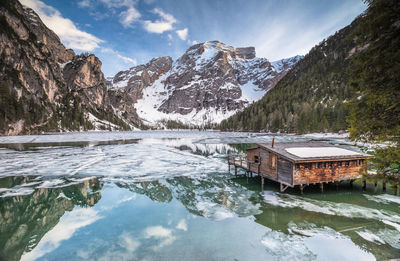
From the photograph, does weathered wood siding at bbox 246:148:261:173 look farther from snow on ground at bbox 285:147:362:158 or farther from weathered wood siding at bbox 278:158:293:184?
snow on ground at bbox 285:147:362:158

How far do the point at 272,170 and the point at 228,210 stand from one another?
7.80 metres

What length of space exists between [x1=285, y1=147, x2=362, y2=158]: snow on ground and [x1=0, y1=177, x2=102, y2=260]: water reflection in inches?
745

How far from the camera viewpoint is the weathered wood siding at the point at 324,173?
19094 millimetres

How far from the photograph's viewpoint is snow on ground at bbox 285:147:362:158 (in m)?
19.8

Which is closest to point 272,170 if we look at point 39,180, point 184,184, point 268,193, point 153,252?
point 268,193

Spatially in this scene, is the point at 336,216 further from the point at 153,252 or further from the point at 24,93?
the point at 24,93

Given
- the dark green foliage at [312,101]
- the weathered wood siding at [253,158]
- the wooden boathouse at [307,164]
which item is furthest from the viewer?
the dark green foliage at [312,101]

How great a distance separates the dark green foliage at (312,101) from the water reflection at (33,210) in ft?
304

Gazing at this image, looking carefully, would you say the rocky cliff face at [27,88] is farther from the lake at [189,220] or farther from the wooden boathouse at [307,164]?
the wooden boathouse at [307,164]

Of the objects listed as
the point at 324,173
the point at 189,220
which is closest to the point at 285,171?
the point at 324,173

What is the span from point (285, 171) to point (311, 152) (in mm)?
3474

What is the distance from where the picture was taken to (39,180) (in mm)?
24219

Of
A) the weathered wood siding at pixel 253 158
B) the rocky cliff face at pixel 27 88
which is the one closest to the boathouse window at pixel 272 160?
the weathered wood siding at pixel 253 158

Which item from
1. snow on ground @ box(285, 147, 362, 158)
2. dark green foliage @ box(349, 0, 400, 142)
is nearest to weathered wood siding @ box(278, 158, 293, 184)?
snow on ground @ box(285, 147, 362, 158)
